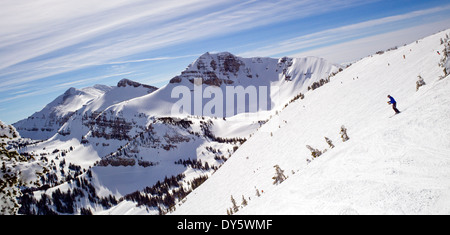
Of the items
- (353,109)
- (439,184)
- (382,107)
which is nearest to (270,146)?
(353,109)

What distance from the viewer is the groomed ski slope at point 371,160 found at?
927 cm

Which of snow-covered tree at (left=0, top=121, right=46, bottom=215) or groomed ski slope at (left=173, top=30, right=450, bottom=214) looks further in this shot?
snow-covered tree at (left=0, top=121, right=46, bottom=215)

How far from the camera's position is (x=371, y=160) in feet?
39.8

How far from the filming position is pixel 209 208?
24.8m

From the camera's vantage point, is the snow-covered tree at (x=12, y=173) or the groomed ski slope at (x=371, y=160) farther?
the snow-covered tree at (x=12, y=173)

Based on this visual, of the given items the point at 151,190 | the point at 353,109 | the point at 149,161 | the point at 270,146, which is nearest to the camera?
the point at 353,109

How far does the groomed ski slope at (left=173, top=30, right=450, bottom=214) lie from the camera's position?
9.27 meters

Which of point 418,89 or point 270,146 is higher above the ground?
point 418,89

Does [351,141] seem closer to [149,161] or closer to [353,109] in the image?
[353,109]

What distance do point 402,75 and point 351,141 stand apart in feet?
52.7

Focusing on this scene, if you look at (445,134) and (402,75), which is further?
(402,75)

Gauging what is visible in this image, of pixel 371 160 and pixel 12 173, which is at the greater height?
pixel 12 173

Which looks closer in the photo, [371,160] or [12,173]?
[12,173]
